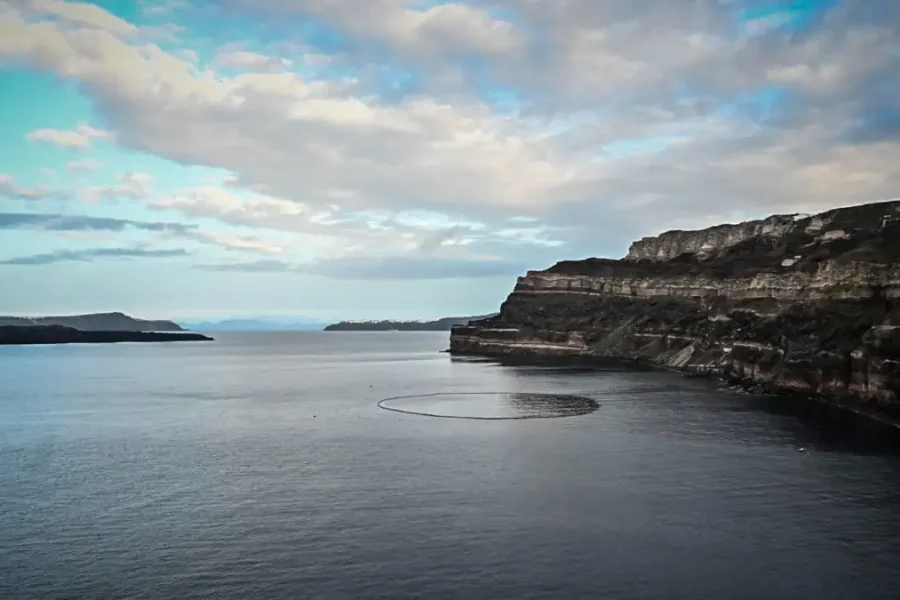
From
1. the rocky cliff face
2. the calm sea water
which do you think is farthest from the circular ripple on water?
the rocky cliff face

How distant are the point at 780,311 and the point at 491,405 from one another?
54.2 meters

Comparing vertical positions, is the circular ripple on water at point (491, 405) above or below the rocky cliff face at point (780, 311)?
below

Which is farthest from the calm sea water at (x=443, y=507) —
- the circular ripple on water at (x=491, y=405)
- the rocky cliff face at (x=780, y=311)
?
the rocky cliff face at (x=780, y=311)

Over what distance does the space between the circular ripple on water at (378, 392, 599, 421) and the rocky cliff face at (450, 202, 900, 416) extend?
95.0ft

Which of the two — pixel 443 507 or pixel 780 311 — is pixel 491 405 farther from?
pixel 780 311

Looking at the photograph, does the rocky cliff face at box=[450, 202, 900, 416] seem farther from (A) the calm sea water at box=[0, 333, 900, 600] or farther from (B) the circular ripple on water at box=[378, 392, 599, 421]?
(B) the circular ripple on water at box=[378, 392, 599, 421]

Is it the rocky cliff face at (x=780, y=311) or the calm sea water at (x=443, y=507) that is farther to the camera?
the rocky cliff face at (x=780, y=311)

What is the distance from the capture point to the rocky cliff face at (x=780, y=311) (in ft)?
261

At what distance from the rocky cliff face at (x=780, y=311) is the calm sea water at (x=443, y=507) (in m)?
12.8

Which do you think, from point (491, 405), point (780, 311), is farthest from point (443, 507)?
point (780, 311)

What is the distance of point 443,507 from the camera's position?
40469 millimetres

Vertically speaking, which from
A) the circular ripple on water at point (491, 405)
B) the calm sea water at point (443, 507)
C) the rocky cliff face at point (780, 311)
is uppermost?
the rocky cliff face at point (780, 311)

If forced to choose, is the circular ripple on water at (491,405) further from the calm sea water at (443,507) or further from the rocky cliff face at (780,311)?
the rocky cliff face at (780,311)

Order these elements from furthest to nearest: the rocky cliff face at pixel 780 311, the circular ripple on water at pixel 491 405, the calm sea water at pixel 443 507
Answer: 1. the rocky cliff face at pixel 780 311
2. the circular ripple on water at pixel 491 405
3. the calm sea water at pixel 443 507
